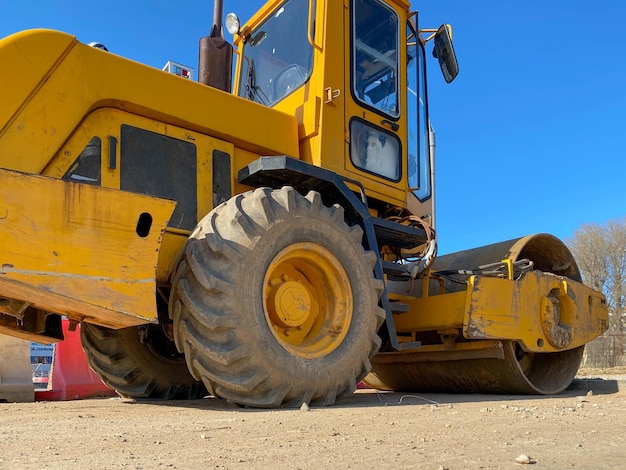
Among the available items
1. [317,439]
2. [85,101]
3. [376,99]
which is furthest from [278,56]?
[317,439]

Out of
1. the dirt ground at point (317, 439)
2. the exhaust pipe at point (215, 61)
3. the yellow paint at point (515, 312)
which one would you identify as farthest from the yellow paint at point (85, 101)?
the yellow paint at point (515, 312)

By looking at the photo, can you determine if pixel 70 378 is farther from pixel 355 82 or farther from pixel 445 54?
pixel 445 54

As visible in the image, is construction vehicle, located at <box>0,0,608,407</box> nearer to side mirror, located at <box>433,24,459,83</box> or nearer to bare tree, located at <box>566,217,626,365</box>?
side mirror, located at <box>433,24,459,83</box>

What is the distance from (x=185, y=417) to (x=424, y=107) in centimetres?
384

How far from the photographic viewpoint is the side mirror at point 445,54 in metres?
5.71

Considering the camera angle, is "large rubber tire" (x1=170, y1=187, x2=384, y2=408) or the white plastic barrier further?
the white plastic barrier

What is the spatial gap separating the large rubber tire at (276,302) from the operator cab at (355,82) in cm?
94

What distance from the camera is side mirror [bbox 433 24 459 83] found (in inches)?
225

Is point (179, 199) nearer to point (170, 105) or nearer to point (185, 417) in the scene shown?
point (170, 105)

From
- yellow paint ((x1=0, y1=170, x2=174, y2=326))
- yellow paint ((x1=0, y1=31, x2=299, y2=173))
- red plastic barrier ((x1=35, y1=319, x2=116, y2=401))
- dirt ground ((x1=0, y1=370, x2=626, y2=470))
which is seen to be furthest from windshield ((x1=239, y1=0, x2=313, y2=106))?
red plastic barrier ((x1=35, y1=319, x2=116, y2=401))

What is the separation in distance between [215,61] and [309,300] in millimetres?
2279

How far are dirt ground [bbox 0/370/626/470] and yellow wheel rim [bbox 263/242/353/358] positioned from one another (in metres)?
0.58

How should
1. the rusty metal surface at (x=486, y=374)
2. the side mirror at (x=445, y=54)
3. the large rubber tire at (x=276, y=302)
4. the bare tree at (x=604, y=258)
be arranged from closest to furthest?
the large rubber tire at (x=276, y=302) → the rusty metal surface at (x=486, y=374) → the side mirror at (x=445, y=54) → the bare tree at (x=604, y=258)

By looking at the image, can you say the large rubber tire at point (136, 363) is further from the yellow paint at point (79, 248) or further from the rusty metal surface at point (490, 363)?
the rusty metal surface at point (490, 363)
